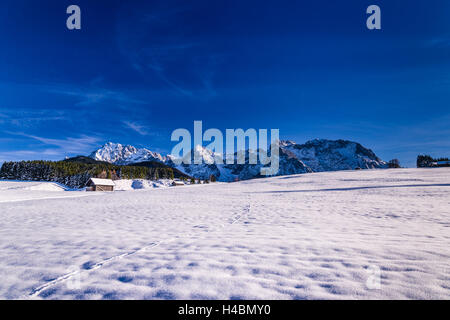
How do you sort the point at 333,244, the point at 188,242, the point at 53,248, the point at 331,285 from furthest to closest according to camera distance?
the point at 188,242, the point at 53,248, the point at 333,244, the point at 331,285

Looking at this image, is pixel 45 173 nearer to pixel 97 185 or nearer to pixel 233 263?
pixel 97 185

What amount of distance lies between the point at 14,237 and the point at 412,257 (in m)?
11.7

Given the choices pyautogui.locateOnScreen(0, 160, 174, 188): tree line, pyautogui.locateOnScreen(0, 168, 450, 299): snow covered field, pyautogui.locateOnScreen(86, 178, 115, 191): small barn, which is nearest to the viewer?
pyautogui.locateOnScreen(0, 168, 450, 299): snow covered field

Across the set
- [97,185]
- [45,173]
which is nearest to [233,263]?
[97,185]

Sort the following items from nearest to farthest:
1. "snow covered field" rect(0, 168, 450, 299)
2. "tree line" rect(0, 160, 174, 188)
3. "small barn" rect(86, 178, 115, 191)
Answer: "snow covered field" rect(0, 168, 450, 299) → "small barn" rect(86, 178, 115, 191) → "tree line" rect(0, 160, 174, 188)

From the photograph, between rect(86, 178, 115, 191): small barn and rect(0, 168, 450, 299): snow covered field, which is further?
rect(86, 178, 115, 191): small barn

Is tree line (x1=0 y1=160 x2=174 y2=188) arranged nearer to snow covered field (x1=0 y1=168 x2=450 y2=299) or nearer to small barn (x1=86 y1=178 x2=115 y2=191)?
small barn (x1=86 y1=178 x2=115 y2=191)

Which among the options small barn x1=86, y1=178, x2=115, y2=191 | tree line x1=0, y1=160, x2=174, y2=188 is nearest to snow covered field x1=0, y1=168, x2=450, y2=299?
small barn x1=86, y1=178, x2=115, y2=191

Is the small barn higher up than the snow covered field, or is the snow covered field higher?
the snow covered field
